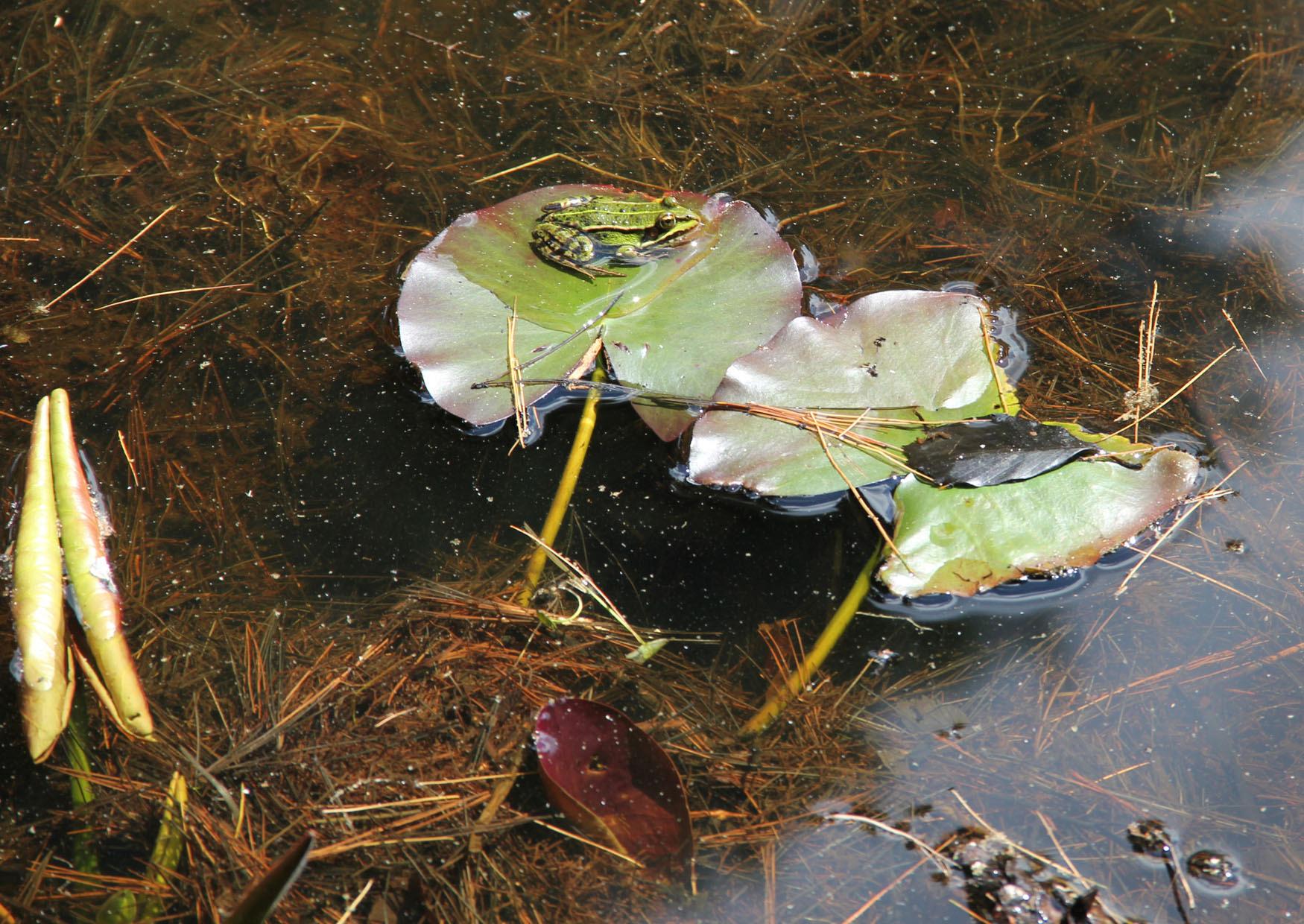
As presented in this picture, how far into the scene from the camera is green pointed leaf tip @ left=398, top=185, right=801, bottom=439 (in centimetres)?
234

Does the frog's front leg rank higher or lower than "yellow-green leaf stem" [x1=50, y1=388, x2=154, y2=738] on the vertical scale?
higher

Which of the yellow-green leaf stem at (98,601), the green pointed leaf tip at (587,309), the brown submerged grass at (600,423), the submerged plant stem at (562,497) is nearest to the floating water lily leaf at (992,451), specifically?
the brown submerged grass at (600,423)

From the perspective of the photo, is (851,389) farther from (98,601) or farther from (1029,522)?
(98,601)

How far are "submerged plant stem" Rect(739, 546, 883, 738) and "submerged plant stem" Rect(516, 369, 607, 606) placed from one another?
2.04ft

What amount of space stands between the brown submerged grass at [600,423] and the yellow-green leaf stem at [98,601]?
10cm

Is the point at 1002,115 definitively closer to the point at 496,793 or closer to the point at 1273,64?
the point at 1273,64

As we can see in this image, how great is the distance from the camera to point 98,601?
1.98 meters

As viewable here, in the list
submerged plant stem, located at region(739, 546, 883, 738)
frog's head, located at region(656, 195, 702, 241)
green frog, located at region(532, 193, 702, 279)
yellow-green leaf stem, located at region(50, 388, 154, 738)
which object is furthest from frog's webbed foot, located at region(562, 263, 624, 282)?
yellow-green leaf stem, located at region(50, 388, 154, 738)

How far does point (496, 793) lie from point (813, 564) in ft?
3.05

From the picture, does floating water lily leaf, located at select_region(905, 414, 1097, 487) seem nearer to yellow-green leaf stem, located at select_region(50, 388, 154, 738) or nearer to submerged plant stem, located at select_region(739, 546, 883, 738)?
submerged plant stem, located at select_region(739, 546, 883, 738)

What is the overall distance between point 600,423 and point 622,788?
995mm

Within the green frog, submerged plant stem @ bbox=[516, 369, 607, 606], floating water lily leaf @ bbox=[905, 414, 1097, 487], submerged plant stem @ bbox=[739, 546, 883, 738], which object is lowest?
submerged plant stem @ bbox=[739, 546, 883, 738]

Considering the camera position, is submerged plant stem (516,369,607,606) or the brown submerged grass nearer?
the brown submerged grass

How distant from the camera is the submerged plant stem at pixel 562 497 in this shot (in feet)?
7.36
